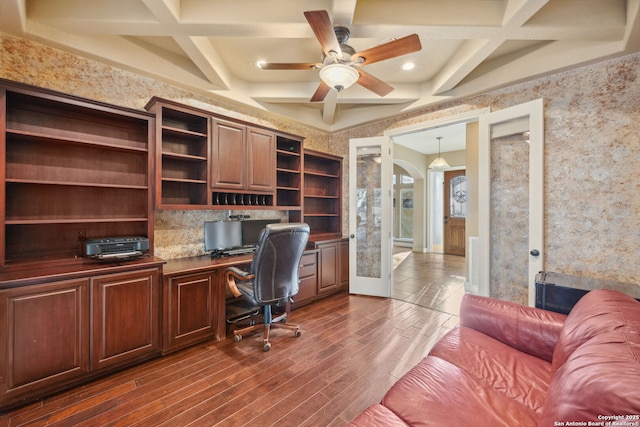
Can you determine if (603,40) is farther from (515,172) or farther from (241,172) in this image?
(241,172)

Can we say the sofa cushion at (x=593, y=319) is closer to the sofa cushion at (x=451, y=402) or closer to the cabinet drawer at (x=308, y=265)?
the sofa cushion at (x=451, y=402)

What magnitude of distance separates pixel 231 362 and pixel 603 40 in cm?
430

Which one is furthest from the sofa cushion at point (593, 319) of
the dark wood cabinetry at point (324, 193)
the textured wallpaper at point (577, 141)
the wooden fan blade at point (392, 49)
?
the dark wood cabinetry at point (324, 193)

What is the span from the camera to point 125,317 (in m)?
2.16

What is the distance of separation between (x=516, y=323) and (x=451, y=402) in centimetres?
91

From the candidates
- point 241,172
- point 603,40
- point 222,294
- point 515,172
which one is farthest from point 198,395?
point 603,40

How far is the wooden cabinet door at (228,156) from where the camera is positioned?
2.95 meters

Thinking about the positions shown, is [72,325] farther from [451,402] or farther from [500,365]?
[500,365]

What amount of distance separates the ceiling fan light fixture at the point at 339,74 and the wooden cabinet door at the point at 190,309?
7.06 ft

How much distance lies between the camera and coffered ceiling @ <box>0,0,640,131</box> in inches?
80.5

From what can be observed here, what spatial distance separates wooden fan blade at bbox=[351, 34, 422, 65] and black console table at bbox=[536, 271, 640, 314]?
2230 mm

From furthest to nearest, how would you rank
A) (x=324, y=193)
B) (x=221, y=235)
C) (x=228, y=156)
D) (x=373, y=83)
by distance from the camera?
(x=324, y=193)
(x=221, y=235)
(x=228, y=156)
(x=373, y=83)

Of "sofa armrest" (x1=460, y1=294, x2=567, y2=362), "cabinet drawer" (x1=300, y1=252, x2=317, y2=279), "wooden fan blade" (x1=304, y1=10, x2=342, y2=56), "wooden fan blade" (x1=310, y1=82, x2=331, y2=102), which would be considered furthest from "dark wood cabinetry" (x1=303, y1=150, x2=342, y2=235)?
"sofa armrest" (x1=460, y1=294, x2=567, y2=362)

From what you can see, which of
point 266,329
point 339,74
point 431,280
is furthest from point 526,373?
point 431,280
